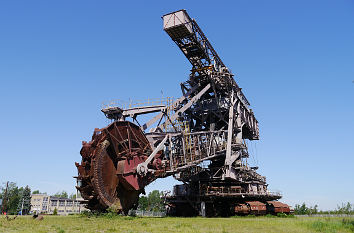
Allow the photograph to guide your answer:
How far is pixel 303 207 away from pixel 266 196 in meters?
60.1

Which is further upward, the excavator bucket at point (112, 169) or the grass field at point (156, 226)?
the excavator bucket at point (112, 169)

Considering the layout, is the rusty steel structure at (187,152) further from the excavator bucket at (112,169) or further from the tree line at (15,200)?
the tree line at (15,200)

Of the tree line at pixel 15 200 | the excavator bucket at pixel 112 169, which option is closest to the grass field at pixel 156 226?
the excavator bucket at pixel 112 169

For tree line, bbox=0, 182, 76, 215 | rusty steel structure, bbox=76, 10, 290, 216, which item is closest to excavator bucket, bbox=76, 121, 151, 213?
rusty steel structure, bbox=76, 10, 290, 216

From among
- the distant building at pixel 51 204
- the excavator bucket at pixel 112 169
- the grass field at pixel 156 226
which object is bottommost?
the distant building at pixel 51 204

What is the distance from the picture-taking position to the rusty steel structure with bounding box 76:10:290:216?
25359 millimetres

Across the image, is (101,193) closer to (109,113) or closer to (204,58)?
(109,113)

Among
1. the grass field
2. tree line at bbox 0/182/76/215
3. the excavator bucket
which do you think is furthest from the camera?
tree line at bbox 0/182/76/215

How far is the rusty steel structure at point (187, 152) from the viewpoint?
998 inches

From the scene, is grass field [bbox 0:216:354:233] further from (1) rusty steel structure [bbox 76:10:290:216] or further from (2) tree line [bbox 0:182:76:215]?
(2) tree line [bbox 0:182:76:215]

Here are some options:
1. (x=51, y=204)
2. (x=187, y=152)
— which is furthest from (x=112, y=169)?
(x=51, y=204)

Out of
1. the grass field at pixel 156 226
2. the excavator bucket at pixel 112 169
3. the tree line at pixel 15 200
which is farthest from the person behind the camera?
the tree line at pixel 15 200

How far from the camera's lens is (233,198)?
3688 centimetres

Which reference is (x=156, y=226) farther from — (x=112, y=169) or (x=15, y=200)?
(x=15, y=200)
